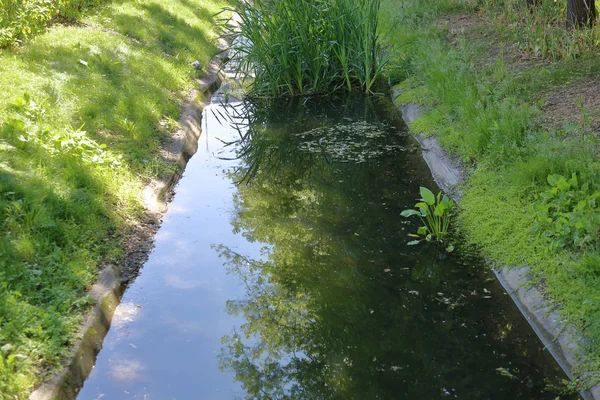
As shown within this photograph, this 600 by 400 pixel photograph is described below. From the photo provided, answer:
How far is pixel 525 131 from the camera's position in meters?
6.39

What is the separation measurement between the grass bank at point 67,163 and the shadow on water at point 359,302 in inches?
46.1

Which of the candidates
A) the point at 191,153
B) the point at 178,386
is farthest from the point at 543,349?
the point at 191,153

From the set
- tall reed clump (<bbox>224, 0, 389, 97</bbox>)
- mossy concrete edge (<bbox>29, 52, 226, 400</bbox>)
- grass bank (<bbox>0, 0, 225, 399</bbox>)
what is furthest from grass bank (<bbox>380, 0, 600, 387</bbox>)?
grass bank (<bbox>0, 0, 225, 399</bbox>)

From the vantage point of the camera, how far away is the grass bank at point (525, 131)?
4.67 meters

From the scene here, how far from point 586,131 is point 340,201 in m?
2.60

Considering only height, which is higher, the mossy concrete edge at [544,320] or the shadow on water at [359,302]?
the mossy concrete edge at [544,320]

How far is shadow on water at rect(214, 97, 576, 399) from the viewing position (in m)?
4.27

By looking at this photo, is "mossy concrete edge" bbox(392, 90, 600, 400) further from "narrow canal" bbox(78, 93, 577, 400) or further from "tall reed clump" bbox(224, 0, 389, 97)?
"tall reed clump" bbox(224, 0, 389, 97)

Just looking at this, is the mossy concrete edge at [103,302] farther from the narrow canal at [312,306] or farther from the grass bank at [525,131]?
the grass bank at [525,131]

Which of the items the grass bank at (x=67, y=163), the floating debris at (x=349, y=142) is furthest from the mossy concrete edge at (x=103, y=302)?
the floating debris at (x=349, y=142)

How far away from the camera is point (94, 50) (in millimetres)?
Result: 9445

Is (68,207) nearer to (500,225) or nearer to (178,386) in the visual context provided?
(178,386)

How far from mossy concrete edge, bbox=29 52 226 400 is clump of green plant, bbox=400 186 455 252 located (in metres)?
2.70

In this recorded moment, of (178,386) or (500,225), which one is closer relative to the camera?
(178,386)
